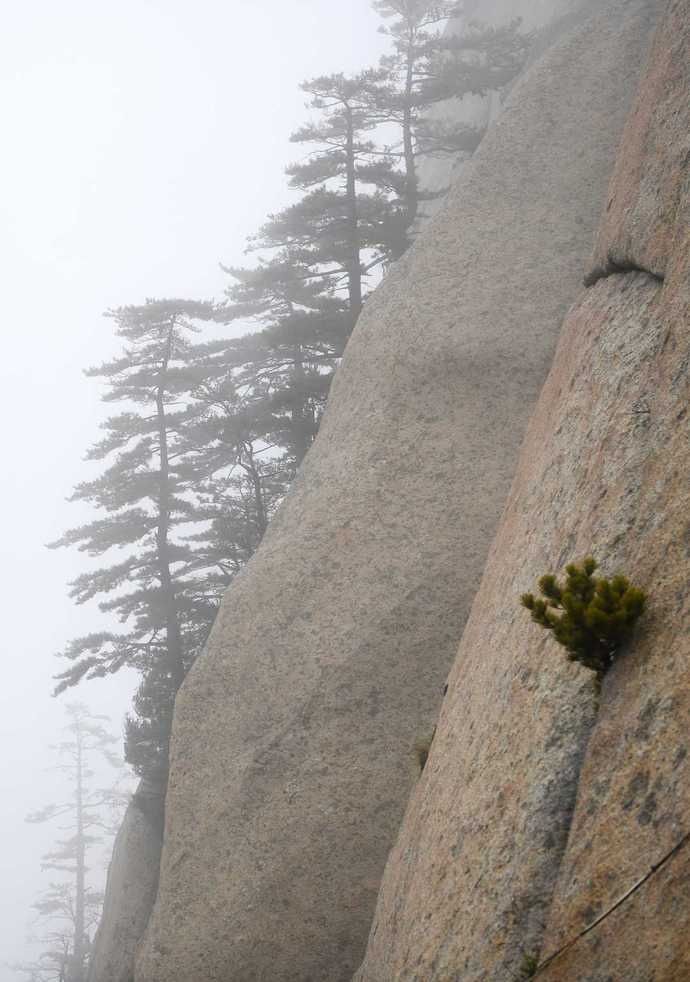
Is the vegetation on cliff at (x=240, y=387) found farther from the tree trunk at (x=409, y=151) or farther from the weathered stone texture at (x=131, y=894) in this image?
the weathered stone texture at (x=131, y=894)

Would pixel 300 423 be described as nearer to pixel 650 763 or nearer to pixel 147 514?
pixel 147 514

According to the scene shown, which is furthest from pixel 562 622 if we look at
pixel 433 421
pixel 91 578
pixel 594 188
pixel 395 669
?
pixel 91 578

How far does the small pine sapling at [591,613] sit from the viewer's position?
464cm

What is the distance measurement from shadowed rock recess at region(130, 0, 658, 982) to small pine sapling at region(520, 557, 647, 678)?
298 inches

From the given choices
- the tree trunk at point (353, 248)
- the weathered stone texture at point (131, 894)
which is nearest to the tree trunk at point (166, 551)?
the weathered stone texture at point (131, 894)

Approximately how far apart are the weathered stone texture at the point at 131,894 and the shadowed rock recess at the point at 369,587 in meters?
7.14

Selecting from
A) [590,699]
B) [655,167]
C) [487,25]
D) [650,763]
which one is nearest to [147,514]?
[655,167]

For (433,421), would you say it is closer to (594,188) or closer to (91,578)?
(594,188)

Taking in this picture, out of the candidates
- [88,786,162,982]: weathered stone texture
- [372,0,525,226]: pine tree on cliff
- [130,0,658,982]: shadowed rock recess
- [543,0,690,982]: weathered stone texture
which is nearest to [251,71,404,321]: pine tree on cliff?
[372,0,525,226]: pine tree on cliff

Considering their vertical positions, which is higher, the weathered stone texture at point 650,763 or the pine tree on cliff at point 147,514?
the pine tree on cliff at point 147,514

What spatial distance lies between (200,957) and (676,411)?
12.5 m

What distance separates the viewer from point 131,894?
20.6m

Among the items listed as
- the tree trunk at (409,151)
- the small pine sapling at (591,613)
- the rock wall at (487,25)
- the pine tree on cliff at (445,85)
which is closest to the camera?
the small pine sapling at (591,613)

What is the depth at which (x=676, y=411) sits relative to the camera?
5.38 meters
